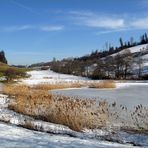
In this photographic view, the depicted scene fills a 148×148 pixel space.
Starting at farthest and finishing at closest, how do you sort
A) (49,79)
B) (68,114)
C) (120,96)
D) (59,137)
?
(49,79) → (120,96) → (68,114) → (59,137)

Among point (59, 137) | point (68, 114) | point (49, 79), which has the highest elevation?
point (49, 79)

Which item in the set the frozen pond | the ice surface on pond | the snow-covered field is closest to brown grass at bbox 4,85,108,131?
the snow-covered field

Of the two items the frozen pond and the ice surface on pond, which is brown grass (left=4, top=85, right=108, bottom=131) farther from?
the ice surface on pond

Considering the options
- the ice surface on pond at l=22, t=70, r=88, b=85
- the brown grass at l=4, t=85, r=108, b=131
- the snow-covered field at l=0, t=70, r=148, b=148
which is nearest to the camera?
the snow-covered field at l=0, t=70, r=148, b=148

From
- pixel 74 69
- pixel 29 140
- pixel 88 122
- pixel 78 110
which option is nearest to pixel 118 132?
pixel 88 122

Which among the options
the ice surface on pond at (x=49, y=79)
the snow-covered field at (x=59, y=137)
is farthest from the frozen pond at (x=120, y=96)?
the ice surface on pond at (x=49, y=79)

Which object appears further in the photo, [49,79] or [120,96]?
[49,79]

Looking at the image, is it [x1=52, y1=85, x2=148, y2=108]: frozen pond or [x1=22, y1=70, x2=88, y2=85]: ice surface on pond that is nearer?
[x1=52, y1=85, x2=148, y2=108]: frozen pond

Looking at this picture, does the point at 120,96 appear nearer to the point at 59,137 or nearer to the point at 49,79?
the point at 59,137

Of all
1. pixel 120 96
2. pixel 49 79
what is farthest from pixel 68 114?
pixel 49 79

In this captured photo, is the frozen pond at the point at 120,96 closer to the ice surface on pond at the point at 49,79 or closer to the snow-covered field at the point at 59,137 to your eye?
the snow-covered field at the point at 59,137

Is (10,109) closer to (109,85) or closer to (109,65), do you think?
(109,85)

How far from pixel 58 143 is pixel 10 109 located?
884 centimetres

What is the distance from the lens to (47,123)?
14.1 m
